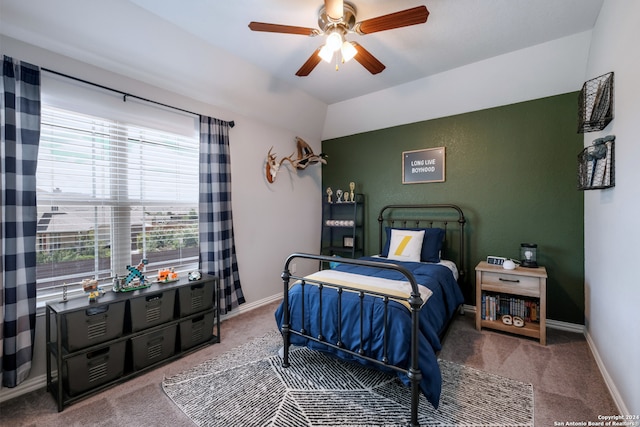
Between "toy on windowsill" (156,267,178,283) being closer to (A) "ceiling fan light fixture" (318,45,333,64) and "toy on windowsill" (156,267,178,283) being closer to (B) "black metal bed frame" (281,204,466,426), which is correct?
(B) "black metal bed frame" (281,204,466,426)

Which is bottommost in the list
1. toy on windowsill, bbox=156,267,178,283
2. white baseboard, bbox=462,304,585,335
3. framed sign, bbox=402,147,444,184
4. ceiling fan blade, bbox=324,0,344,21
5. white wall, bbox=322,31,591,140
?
white baseboard, bbox=462,304,585,335

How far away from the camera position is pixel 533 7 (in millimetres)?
2033

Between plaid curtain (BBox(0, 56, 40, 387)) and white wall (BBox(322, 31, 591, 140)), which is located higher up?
white wall (BBox(322, 31, 591, 140))

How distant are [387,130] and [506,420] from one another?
10.8 feet

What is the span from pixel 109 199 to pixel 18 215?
0.58 m

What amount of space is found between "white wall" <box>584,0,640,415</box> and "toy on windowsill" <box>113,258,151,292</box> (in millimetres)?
3159

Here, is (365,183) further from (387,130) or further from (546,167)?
(546,167)

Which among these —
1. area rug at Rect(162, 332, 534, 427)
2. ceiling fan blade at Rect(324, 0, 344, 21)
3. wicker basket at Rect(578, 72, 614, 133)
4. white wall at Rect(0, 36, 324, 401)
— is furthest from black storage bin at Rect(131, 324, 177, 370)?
wicker basket at Rect(578, 72, 614, 133)

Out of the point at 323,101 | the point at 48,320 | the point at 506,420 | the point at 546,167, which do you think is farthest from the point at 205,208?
the point at 546,167

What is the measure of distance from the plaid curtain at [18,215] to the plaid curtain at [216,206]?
3.99ft

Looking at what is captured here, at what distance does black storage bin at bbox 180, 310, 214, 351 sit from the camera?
230 centimetres

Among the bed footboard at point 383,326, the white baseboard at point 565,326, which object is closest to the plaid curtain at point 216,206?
the bed footboard at point 383,326

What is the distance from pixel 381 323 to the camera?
68.9 inches

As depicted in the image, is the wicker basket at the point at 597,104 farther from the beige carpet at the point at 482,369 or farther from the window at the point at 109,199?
the window at the point at 109,199
